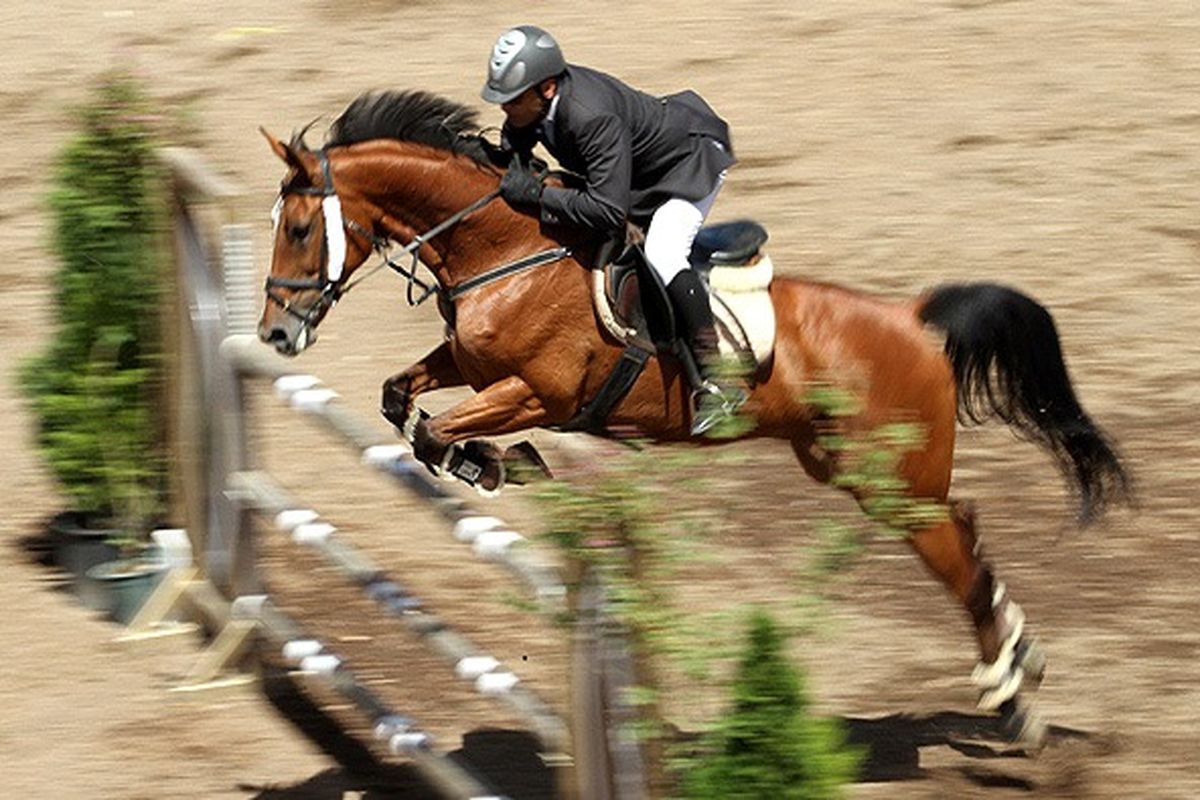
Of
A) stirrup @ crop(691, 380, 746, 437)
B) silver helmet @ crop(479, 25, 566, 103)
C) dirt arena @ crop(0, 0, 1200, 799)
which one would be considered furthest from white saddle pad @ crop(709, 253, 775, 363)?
dirt arena @ crop(0, 0, 1200, 799)

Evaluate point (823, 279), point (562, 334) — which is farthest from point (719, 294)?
point (823, 279)

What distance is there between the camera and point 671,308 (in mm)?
7516

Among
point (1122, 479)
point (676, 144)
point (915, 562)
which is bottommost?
point (915, 562)

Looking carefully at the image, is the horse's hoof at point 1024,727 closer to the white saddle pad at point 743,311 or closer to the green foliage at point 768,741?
the white saddle pad at point 743,311

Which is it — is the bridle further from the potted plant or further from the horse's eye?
the potted plant

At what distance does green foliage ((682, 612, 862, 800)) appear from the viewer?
15.6 feet

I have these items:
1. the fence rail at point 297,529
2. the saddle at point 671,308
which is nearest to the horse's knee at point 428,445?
the fence rail at point 297,529

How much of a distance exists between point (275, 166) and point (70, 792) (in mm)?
6468

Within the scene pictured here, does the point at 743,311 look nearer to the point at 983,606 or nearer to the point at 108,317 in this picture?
the point at 983,606

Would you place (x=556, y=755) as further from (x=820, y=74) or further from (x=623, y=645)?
(x=820, y=74)

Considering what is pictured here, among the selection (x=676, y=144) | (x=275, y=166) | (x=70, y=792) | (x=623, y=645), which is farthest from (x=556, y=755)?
(x=275, y=166)

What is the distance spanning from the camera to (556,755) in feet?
18.2

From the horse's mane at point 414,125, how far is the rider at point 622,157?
127mm

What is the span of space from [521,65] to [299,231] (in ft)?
3.06
